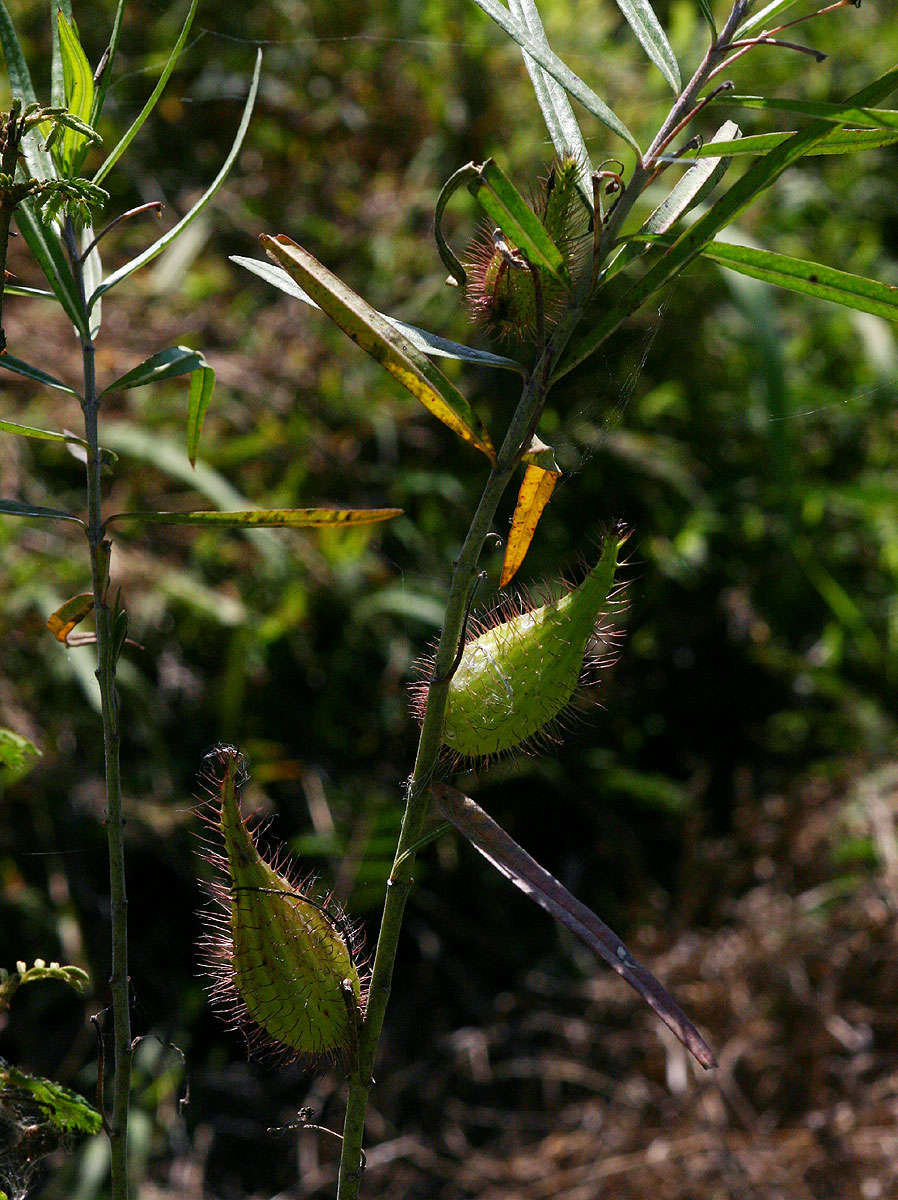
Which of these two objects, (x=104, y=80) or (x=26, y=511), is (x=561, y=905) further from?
(x=104, y=80)

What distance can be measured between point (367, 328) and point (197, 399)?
0.46 ft

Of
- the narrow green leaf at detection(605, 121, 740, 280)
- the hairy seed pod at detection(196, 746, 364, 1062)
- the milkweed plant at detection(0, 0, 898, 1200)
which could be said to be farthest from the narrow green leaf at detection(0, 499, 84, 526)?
the narrow green leaf at detection(605, 121, 740, 280)

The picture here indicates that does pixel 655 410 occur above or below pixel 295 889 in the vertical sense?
above

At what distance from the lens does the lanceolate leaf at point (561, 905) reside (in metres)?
0.32

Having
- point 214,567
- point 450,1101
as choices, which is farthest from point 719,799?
point 214,567

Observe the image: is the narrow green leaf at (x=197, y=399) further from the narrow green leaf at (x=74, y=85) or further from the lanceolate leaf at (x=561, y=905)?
the lanceolate leaf at (x=561, y=905)

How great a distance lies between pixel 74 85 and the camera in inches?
16.5

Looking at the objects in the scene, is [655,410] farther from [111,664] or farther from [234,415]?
[111,664]

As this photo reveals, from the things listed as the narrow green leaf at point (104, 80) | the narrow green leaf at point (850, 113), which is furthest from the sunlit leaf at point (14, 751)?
the narrow green leaf at point (850, 113)

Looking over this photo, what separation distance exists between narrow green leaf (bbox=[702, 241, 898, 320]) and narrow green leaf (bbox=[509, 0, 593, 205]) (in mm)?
56

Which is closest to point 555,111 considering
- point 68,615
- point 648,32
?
point 648,32

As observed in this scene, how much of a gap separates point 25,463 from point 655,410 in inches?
45.5

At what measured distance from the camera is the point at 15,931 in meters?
1.62

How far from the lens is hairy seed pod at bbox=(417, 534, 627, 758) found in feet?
1.20
